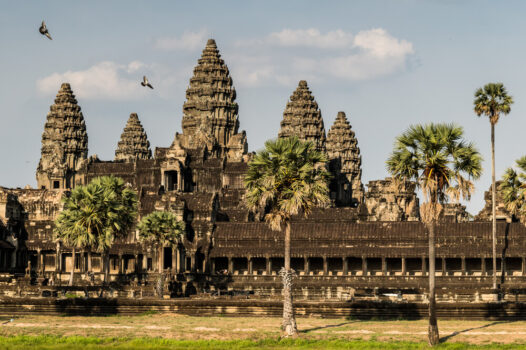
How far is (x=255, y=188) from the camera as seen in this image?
57375 mm

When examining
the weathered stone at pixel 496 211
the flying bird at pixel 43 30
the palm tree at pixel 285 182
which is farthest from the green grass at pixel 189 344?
the weathered stone at pixel 496 211

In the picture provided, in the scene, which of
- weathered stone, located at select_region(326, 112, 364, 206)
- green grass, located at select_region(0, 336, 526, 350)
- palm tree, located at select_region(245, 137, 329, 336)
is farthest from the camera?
weathered stone, located at select_region(326, 112, 364, 206)

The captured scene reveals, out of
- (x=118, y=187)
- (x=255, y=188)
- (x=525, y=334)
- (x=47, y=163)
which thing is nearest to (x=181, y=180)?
(x=47, y=163)

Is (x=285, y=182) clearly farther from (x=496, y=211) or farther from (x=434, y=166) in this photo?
(x=496, y=211)

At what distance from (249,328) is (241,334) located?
213 cm

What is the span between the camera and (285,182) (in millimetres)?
57156

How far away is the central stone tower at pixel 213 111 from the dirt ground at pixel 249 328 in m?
98.1

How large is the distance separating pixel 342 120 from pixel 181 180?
223 ft

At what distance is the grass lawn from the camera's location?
4894 centimetres

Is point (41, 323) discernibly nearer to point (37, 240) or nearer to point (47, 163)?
point (37, 240)

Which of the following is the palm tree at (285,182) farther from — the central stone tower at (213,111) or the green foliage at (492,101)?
the central stone tower at (213,111)

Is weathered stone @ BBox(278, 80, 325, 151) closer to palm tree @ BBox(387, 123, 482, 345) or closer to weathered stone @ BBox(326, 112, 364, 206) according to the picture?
weathered stone @ BBox(326, 112, 364, 206)

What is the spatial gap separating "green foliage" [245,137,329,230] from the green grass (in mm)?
8574

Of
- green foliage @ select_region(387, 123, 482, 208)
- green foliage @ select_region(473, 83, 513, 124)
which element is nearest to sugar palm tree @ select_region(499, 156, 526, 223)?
green foliage @ select_region(473, 83, 513, 124)
